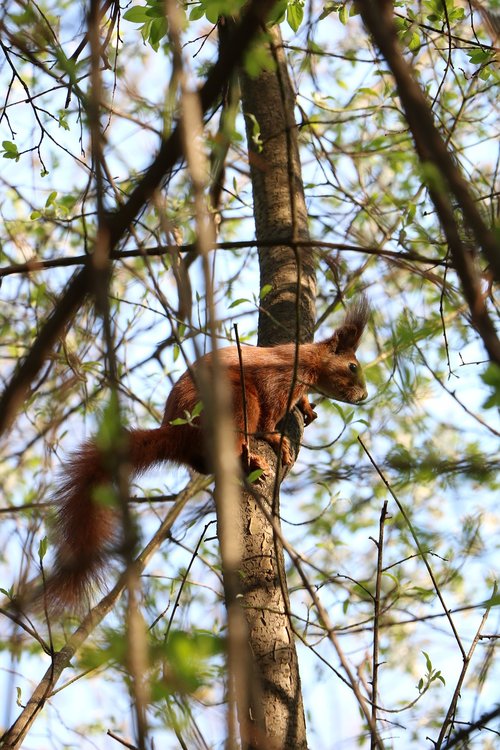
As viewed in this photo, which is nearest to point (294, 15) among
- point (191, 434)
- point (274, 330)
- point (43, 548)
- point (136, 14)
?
point (136, 14)

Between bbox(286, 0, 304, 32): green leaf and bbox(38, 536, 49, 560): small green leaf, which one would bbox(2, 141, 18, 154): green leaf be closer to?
bbox(286, 0, 304, 32): green leaf

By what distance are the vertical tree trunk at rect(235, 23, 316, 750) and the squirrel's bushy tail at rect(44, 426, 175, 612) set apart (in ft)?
1.24

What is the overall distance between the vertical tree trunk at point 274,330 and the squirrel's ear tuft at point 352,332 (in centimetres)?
90

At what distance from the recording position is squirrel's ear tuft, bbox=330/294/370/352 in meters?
3.75

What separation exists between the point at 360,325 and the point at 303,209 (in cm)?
96

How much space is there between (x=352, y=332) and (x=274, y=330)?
1057 mm

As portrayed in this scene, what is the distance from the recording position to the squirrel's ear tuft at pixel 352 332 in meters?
3.75

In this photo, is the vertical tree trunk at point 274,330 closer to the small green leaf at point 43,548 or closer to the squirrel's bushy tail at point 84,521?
the squirrel's bushy tail at point 84,521

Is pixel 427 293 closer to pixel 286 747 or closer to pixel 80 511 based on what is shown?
pixel 80 511

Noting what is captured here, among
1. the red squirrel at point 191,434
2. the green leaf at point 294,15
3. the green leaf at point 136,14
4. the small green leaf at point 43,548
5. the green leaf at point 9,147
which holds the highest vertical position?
the green leaf at point 294,15

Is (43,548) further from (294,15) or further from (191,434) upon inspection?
(294,15)

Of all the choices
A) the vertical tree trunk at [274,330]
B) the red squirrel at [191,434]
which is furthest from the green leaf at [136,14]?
the red squirrel at [191,434]

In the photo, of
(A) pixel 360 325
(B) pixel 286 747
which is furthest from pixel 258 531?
(A) pixel 360 325

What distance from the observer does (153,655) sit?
0.97 m
